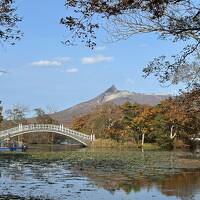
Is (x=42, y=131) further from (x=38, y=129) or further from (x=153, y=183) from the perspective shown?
(x=153, y=183)

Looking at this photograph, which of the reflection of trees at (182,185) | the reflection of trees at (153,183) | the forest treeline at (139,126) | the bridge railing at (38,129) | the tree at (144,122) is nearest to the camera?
the reflection of trees at (182,185)

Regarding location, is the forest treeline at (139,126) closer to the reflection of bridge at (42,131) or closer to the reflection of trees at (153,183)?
the reflection of bridge at (42,131)

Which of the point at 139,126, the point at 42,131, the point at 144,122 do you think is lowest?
the point at 42,131

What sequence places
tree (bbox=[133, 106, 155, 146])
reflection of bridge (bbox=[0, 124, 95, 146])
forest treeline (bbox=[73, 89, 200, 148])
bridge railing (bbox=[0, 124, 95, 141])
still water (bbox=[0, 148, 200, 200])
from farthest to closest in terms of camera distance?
tree (bbox=[133, 106, 155, 146])
bridge railing (bbox=[0, 124, 95, 141])
reflection of bridge (bbox=[0, 124, 95, 146])
forest treeline (bbox=[73, 89, 200, 148])
still water (bbox=[0, 148, 200, 200])

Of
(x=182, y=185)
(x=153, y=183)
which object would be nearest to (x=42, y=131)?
(x=153, y=183)

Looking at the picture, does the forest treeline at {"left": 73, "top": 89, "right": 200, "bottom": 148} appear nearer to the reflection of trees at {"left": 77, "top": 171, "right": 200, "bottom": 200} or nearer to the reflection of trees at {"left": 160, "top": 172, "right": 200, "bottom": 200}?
the reflection of trees at {"left": 160, "top": 172, "right": 200, "bottom": 200}

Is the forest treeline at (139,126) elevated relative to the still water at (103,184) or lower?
elevated

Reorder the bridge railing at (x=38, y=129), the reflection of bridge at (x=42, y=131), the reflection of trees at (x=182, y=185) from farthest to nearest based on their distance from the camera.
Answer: the bridge railing at (x=38, y=129)
the reflection of bridge at (x=42, y=131)
the reflection of trees at (x=182, y=185)

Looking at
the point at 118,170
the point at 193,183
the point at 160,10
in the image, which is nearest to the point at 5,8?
the point at 160,10

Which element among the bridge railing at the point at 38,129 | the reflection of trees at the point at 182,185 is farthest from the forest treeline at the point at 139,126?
the reflection of trees at the point at 182,185

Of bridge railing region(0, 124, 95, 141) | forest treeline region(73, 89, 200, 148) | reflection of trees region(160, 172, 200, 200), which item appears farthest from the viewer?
bridge railing region(0, 124, 95, 141)

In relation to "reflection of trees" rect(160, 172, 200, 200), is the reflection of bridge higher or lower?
higher

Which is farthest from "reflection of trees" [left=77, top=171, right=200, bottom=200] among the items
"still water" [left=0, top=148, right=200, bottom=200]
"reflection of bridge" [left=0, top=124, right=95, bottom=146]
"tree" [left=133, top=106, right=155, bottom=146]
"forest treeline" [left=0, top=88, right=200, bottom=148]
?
"reflection of bridge" [left=0, top=124, right=95, bottom=146]

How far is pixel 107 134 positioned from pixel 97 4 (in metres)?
57.2
